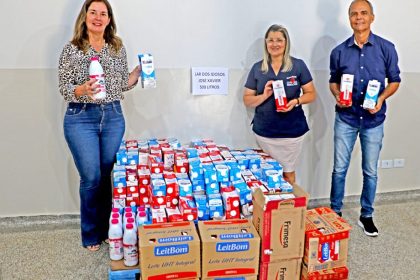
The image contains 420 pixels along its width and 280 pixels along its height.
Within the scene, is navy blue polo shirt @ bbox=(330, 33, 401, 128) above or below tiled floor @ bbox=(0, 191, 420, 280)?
above

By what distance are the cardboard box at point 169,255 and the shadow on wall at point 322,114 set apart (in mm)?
1606

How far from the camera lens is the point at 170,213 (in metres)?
2.08

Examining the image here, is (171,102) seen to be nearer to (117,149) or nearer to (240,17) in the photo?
(117,149)

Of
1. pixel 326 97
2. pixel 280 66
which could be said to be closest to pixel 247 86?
pixel 280 66

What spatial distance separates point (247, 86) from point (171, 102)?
21.9 inches

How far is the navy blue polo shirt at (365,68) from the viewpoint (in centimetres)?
258

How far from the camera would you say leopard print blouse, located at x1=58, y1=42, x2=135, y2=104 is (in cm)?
220

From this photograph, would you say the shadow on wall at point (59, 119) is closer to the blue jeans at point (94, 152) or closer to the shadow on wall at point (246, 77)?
the blue jeans at point (94, 152)

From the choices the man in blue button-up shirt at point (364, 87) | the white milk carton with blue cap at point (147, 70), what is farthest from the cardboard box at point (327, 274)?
the white milk carton with blue cap at point (147, 70)

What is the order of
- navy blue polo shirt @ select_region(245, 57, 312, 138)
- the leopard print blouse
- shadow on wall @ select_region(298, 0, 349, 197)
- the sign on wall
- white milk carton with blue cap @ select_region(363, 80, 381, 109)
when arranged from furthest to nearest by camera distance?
shadow on wall @ select_region(298, 0, 349, 197)
the sign on wall
navy blue polo shirt @ select_region(245, 57, 312, 138)
white milk carton with blue cap @ select_region(363, 80, 381, 109)
the leopard print blouse

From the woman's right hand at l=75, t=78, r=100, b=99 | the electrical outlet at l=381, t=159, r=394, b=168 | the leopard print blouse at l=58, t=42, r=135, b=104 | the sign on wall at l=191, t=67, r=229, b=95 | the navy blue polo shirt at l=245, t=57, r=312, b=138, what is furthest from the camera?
the electrical outlet at l=381, t=159, r=394, b=168

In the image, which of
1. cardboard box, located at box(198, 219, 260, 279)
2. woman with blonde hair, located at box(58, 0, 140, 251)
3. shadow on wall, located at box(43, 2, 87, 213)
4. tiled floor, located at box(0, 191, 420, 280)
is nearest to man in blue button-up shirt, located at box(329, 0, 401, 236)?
tiled floor, located at box(0, 191, 420, 280)

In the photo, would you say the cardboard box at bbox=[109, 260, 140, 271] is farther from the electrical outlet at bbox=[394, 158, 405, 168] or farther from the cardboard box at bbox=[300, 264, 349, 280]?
the electrical outlet at bbox=[394, 158, 405, 168]

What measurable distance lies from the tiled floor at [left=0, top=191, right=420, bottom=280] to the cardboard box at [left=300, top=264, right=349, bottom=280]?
0.26 metres
